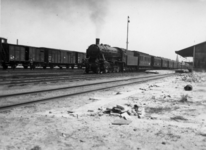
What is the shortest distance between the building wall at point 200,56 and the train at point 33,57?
22.3 metres

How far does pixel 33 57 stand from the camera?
1155 inches

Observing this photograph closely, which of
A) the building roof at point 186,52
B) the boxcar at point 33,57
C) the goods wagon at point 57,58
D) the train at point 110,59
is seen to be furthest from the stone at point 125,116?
the building roof at point 186,52

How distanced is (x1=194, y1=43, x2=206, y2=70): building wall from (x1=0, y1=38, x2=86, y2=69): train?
22.3 meters

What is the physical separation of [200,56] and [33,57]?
29117 millimetres

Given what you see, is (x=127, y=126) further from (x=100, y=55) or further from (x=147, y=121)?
(x=100, y=55)

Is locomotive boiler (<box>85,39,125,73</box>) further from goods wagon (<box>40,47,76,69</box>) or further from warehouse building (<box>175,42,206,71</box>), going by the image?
warehouse building (<box>175,42,206,71</box>)

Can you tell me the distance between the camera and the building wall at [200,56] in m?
36.6

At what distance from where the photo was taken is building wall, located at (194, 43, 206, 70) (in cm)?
3662

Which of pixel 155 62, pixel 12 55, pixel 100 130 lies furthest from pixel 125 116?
pixel 155 62

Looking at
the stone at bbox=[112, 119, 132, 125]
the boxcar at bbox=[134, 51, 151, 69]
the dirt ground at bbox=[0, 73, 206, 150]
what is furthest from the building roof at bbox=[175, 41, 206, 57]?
the stone at bbox=[112, 119, 132, 125]

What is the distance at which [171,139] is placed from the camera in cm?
360

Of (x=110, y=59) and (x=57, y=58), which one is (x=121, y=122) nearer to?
(x=110, y=59)

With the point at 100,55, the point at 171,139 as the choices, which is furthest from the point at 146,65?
the point at 171,139

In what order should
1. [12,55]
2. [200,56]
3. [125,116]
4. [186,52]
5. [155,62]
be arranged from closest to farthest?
[125,116], [12,55], [200,56], [186,52], [155,62]
